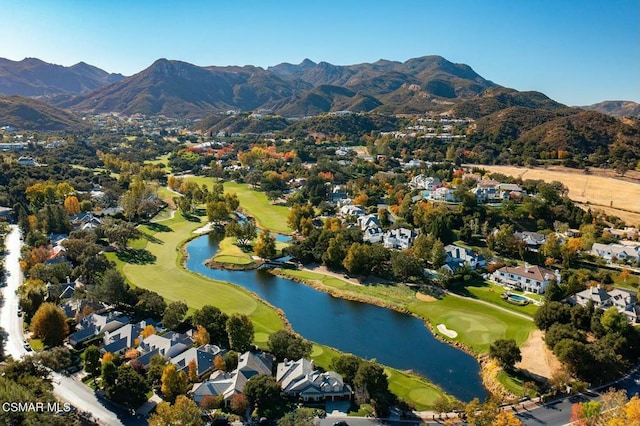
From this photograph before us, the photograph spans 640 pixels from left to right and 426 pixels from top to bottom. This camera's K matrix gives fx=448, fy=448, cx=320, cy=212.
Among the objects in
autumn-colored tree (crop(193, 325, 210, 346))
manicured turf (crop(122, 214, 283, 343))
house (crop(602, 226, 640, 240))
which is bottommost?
manicured turf (crop(122, 214, 283, 343))

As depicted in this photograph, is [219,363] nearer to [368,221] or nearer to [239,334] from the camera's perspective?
[239,334]

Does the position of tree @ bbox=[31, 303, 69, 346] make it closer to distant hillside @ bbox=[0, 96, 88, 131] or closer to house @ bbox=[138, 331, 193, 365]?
house @ bbox=[138, 331, 193, 365]

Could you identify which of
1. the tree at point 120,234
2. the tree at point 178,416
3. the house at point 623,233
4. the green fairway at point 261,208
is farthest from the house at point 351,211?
the tree at point 178,416

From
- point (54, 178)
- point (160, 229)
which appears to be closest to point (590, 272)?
point (160, 229)

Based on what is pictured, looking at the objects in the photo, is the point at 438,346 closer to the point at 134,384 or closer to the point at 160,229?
the point at 134,384

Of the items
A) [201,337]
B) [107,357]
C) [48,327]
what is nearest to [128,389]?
[107,357]

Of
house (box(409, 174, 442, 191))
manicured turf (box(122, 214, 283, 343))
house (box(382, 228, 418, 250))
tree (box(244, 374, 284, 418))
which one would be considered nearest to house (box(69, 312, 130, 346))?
manicured turf (box(122, 214, 283, 343))
